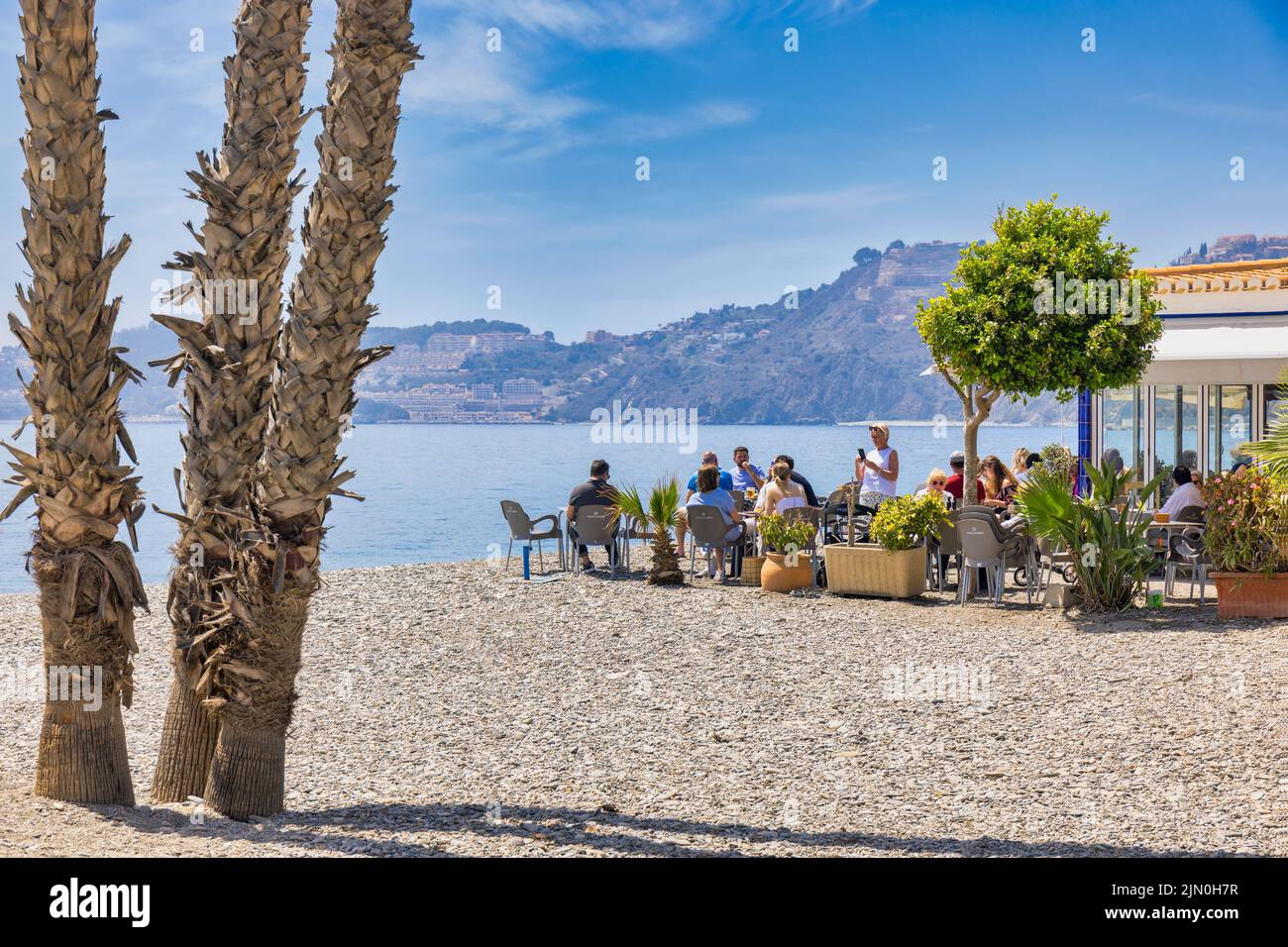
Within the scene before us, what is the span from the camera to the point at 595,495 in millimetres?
12805

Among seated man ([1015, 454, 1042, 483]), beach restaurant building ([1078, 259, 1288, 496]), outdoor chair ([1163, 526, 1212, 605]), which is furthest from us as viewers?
beach restaurant building ([1078, 259, 1288, 496])

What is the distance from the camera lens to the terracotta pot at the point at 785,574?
11.4m

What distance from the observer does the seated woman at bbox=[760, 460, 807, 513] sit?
39.4 ft

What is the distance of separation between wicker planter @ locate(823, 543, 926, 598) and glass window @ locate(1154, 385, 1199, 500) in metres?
7.25

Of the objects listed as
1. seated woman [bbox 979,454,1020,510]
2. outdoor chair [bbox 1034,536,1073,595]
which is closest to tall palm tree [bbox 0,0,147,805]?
outdoor chair [bbox 1034,536,1073,595]

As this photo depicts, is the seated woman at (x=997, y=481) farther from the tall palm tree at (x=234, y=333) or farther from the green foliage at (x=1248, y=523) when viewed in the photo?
the tall palm tree at (x=234, y=333)

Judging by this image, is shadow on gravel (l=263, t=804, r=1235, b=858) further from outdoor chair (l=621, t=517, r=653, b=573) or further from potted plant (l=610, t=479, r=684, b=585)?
outdoor chair (l=621, t=517, r=653, b=573)

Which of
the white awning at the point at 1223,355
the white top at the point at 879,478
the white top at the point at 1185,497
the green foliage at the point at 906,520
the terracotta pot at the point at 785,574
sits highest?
the white awning at the point at 1223,355

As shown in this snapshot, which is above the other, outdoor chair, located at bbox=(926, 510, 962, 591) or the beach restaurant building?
the beach restaurant building

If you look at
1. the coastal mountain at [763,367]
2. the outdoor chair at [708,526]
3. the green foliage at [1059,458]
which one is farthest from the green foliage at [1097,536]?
the coastal mountain at [763,367]

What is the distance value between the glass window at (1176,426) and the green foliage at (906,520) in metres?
7.13

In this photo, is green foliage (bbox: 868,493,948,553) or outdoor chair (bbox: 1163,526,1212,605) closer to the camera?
outdoor chair (bbox: 1163,526,1212,605)

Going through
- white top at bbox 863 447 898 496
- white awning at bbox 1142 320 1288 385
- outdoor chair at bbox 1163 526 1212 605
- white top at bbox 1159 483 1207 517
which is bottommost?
outdoor chair at bbox 1163 526 1212 605
